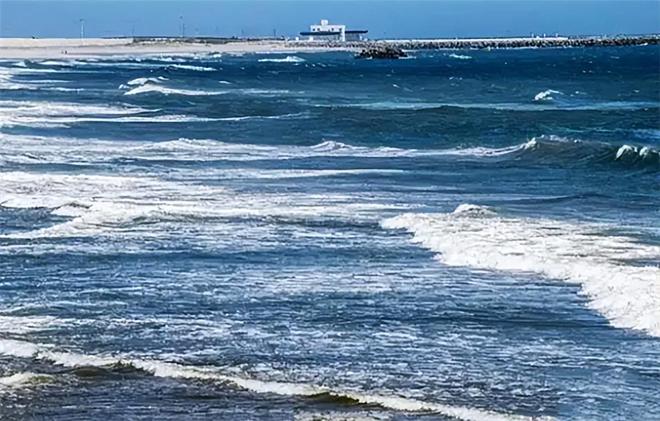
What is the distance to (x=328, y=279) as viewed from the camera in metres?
17.7

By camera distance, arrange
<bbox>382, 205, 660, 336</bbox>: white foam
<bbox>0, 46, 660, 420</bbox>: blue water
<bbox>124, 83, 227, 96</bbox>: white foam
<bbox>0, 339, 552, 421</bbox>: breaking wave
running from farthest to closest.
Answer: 1. <bbox>124, 83, 227, 96</bbox>: white foam
2. <bbox>382, 205, 660, 336</bbox>: white foam
3. <bbox>0, 46, 660, 420</bbox>: blue water
4. <bbox>0, 339, 552, 421</bbox>: breaking wave

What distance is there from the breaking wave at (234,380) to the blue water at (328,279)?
3cm

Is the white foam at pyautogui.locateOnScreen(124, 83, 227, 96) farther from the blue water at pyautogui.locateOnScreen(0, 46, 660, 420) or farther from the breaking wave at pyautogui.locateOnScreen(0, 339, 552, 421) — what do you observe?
the breaking wave at pyautogui.locateOnScreen(0, 339, 552, 421)

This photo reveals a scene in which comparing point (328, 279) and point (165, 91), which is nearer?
point (328, 279)

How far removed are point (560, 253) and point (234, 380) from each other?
7.27 meters

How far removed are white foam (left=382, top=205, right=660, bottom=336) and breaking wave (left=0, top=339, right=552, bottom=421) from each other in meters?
3.42

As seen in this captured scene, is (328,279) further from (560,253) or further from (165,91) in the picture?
(165,91)

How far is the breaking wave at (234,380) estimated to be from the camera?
12.0 m

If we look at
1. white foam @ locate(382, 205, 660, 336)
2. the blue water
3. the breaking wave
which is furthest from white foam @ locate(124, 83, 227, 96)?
the breaking wave

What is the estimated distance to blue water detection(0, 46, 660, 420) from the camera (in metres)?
12.6

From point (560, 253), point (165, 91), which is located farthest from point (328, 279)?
point (165, 91)

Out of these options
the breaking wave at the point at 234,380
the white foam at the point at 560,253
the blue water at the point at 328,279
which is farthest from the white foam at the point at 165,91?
the breaking wave at the point at 234,380

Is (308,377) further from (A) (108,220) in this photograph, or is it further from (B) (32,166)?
(B) (32,166)

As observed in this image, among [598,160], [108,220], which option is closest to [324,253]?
[108,220]
